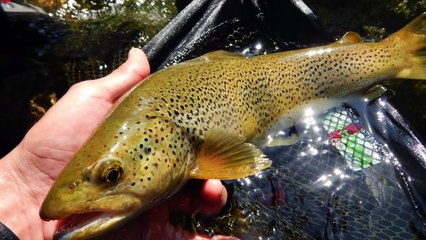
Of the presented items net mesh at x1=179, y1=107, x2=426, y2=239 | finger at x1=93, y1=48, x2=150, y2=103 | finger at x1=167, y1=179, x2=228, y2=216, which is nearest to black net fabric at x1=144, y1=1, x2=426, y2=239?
net mesh at x1=179, y1=107, x2=426, y2=239

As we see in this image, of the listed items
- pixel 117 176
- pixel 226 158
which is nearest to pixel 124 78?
pixel 226 158

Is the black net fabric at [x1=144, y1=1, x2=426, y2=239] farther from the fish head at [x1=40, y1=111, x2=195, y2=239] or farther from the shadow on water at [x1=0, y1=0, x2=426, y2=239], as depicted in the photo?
the fish head at [x1=40, y1=111, x2=195, y2=239]

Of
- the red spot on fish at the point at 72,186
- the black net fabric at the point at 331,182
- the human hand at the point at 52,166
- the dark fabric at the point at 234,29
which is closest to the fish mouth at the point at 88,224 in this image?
the red spot on fish at the point at 72,186

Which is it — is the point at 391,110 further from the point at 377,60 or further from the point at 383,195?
the point at 383,195

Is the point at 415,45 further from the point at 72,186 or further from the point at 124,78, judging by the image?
the point at 72,186

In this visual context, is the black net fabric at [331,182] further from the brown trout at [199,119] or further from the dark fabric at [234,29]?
the brown trout at [199,119]

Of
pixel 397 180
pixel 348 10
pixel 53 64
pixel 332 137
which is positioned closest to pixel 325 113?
pixel 332 137
